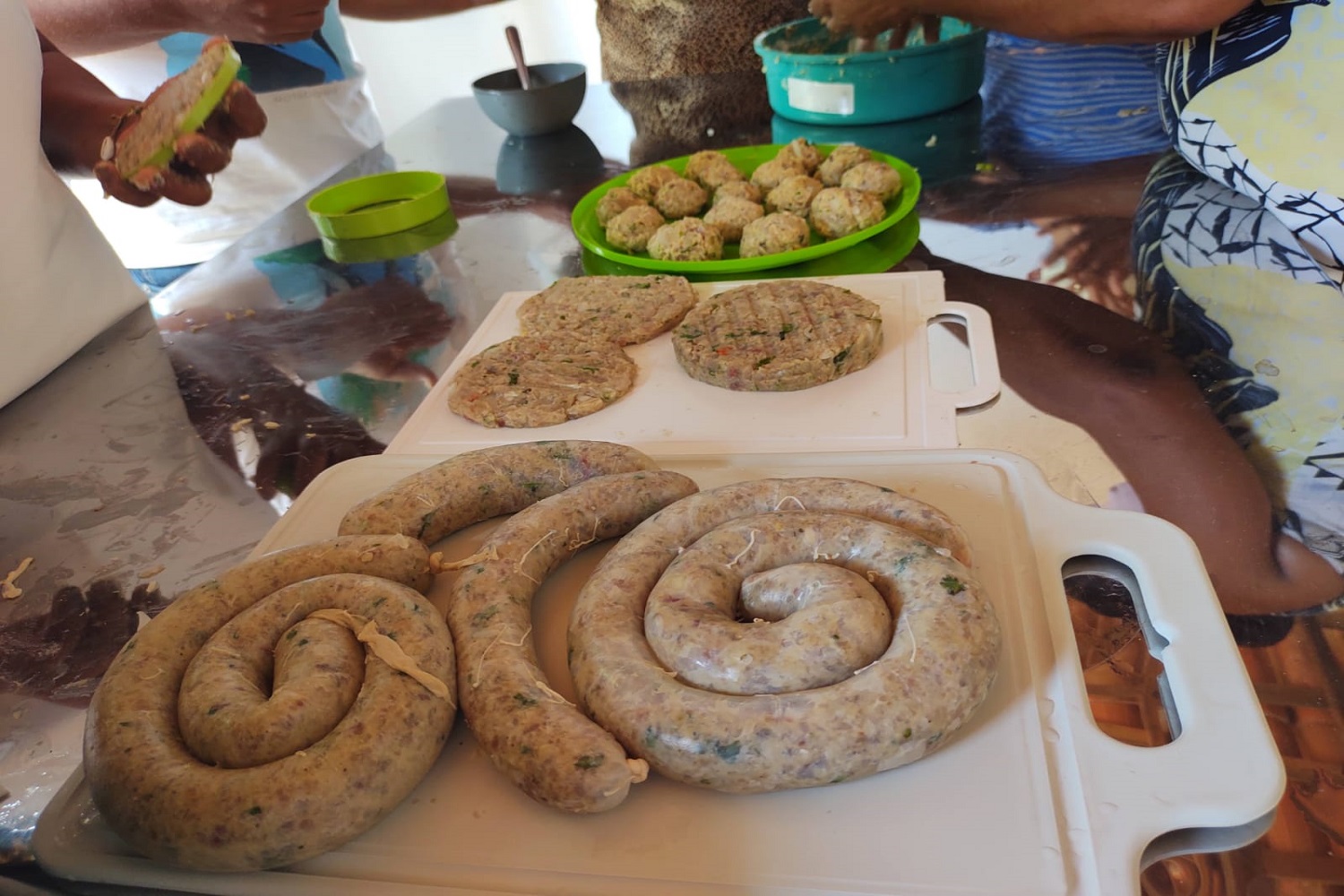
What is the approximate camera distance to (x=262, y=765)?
3.39ft

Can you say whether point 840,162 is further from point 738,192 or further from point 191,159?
point 191,159

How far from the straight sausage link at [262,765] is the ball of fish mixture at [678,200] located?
5.72 feet

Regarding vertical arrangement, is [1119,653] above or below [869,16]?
below

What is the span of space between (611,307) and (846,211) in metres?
0.75

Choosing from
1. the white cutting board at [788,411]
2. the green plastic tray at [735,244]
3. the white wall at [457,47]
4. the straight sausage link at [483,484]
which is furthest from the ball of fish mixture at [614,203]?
→ the white wall at [457,47]

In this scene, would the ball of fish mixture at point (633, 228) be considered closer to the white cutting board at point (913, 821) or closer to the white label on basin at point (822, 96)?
the white label on basin at point (822, 96)

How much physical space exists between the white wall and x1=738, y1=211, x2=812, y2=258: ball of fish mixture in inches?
169

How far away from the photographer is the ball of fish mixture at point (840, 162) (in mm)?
2721

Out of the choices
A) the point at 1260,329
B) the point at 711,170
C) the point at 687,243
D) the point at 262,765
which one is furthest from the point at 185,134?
the point at 1260,329

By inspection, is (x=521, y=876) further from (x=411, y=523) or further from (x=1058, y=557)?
→ (x=1058, y=557)

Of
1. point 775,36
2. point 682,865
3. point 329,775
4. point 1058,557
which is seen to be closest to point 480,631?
point 329,775

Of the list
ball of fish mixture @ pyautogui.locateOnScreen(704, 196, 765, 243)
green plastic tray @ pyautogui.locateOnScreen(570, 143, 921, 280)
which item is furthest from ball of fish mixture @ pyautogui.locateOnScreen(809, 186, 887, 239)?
ball of fish mixture @ pyautogui.locateOnScreen(704, 196, 765, 243)

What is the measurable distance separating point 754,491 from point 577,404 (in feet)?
2.06

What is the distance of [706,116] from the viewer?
3.92 meters
